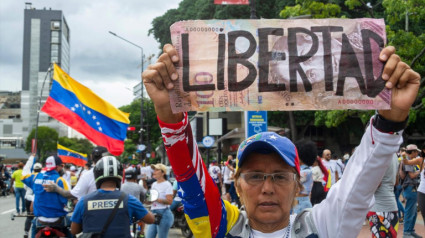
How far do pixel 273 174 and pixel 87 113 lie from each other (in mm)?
7708

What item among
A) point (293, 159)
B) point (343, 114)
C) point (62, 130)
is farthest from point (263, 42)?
point (62, 130)

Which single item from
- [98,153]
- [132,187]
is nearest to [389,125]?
[98,153]

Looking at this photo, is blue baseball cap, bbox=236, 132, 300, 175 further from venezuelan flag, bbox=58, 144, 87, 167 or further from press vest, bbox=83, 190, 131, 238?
venezuelan flag, bbox=58, 144, 87, 167

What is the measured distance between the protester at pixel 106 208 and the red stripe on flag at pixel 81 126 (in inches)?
151

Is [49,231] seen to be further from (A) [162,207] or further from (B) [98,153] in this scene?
(A) [162,207]

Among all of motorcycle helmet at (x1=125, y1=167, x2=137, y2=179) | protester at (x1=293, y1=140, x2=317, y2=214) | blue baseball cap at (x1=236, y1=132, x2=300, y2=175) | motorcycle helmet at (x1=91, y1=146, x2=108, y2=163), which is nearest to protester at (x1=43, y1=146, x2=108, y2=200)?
motorcycle helmet at (x1=91, y1=146, x2=108, y2=163)

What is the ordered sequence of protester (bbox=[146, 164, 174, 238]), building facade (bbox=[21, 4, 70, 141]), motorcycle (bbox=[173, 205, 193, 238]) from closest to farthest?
protester (bbox=[146, 164, 174, 238]) → motorcycle (bbox=[173, 205, 193, 238]) → building facade (bbox=[21, 4, 70, 141])

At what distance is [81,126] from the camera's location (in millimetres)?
9367

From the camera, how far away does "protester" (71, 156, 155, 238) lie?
16.3 feet

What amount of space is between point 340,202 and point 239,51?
2.77 ft

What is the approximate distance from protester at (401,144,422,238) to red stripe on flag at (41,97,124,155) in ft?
19.5

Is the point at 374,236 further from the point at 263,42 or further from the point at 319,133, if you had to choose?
the point at 319,133

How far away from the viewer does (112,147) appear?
9.24 metres

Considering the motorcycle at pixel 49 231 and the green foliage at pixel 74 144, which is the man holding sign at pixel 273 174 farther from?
the green foliage at pixel 74 144
